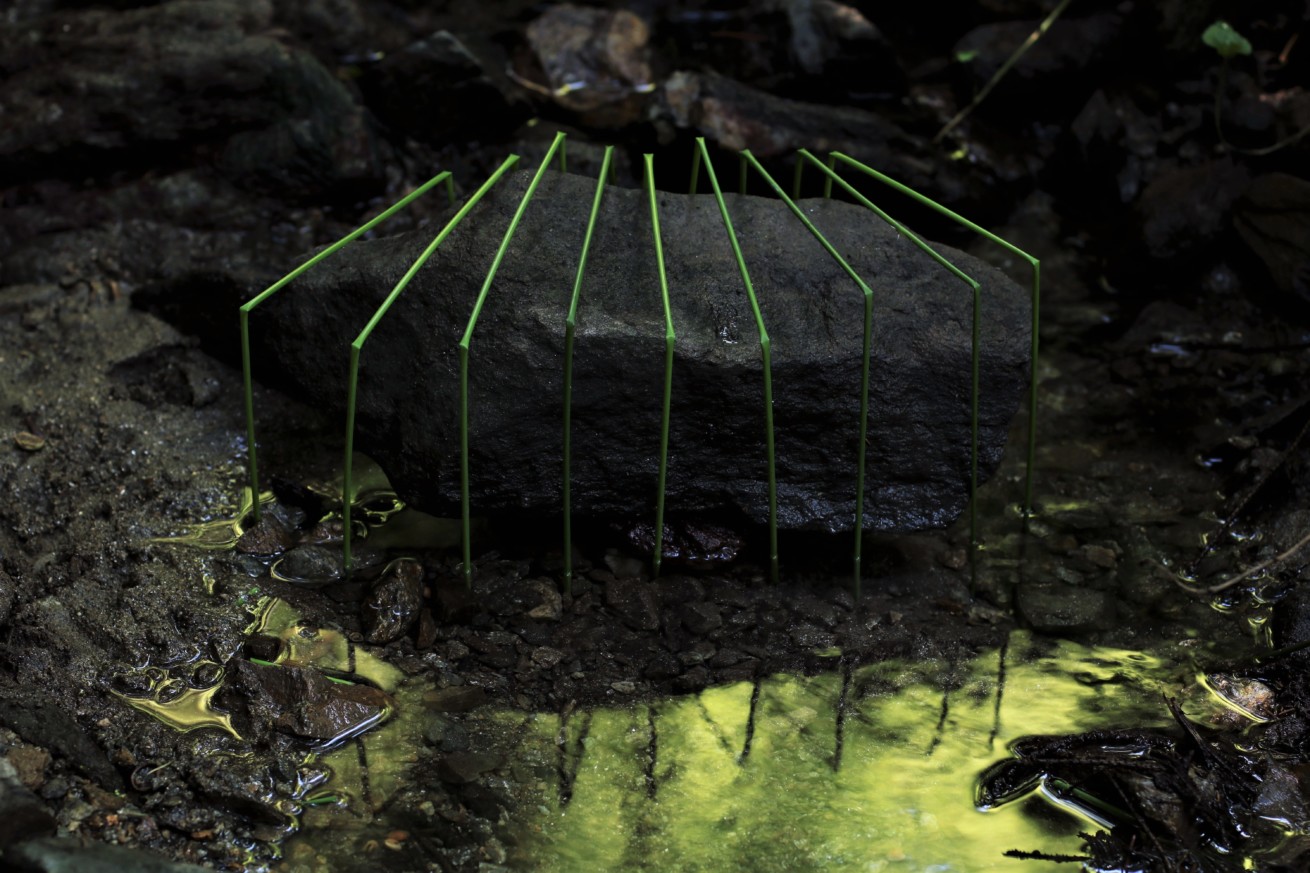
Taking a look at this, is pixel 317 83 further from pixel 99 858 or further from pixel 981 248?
pixel 99 858

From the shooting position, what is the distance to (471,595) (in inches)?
107

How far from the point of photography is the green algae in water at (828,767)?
7.13 ft

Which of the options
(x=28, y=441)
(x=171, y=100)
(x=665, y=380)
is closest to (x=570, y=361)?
(x=665, y=380)

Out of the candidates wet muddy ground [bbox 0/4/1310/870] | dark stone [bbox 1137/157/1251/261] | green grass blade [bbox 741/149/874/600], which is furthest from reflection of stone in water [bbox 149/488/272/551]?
dark stone [bbox 1137/157/1251/261]

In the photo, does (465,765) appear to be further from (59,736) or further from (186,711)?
(59,736)

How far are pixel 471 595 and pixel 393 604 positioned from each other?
17 cm

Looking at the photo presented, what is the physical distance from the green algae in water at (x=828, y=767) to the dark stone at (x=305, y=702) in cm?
32

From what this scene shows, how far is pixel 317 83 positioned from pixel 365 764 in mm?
2691

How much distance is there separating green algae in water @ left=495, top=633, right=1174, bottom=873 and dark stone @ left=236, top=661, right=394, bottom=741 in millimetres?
316

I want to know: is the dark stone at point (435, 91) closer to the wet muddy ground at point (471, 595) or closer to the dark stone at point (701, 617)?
the wet muddy ground at point (471, 595)

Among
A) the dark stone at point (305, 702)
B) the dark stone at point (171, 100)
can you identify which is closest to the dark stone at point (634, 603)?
the dark stone at point (305, 702)

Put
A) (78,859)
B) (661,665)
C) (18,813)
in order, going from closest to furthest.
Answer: (78,859), (18,813), (661,665)

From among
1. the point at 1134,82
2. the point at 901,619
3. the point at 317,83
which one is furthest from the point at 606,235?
the point at 1134,82

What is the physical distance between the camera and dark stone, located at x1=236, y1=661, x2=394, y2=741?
7.66 ft
